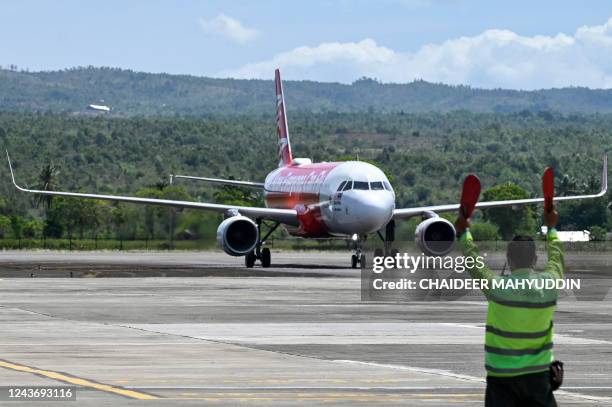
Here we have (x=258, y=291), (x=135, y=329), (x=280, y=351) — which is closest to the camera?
(x=280, y=351)

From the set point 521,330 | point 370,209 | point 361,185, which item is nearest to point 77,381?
point 521,330

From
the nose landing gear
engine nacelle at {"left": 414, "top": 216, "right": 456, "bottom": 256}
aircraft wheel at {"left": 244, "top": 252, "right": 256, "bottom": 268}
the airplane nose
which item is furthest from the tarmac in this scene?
the nose landing gear

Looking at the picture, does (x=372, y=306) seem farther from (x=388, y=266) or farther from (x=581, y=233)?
(x=581, y=233)

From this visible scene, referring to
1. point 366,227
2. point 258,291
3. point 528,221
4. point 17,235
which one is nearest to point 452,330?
point 258,291

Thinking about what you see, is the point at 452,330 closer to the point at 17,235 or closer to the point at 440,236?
A: the point at 440,236

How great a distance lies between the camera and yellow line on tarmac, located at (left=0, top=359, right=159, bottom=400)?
1762 cm

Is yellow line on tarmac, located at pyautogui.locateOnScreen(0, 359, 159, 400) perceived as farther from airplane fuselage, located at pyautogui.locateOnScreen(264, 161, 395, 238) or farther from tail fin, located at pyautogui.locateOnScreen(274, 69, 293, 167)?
tail fin, located at pyautogui.locateOnScreen(274, 69, 293, 167)

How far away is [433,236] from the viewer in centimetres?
5591

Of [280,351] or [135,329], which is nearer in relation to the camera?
[280,351]

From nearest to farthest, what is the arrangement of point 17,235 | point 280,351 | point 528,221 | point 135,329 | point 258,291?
point 280,351, point 135,329, point 258,291, point 528,221, point 17,235

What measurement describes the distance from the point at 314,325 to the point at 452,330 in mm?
2638

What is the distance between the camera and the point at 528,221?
98500 mm

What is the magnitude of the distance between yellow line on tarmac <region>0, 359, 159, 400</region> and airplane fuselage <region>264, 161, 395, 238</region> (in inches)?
1299

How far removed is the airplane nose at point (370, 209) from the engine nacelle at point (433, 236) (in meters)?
2.21
